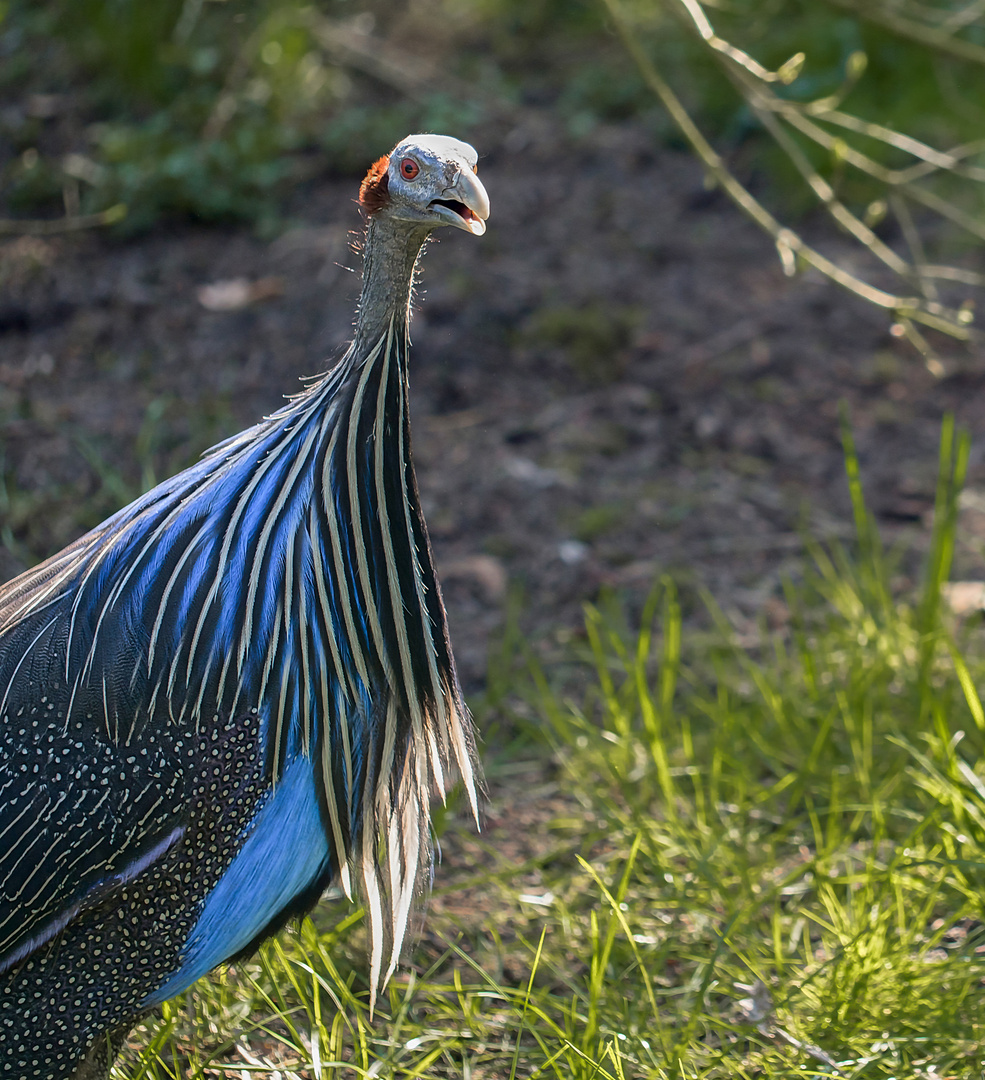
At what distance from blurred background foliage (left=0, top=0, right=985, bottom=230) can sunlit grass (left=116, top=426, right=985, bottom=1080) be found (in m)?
2.50

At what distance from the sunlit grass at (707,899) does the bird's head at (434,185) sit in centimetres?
102

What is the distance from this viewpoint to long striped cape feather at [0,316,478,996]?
1.65 m

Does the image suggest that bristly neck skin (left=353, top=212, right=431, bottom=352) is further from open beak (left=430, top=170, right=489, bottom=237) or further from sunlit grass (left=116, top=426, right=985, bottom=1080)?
sunlit grass (left=116, top=426, right=985, bottom=1080)

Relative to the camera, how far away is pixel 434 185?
64.1 inches

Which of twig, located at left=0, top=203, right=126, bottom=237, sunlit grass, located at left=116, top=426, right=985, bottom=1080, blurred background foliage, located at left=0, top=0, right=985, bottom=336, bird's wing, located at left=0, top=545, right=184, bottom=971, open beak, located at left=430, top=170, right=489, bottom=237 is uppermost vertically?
blurred background foliage, located at left=0, top=0, right=985, bottom=336

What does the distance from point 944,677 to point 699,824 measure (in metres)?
0.75

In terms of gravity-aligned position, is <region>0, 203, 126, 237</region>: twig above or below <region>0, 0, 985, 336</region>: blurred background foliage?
below

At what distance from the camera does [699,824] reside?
2443mm

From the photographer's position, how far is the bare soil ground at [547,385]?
3.34 metres

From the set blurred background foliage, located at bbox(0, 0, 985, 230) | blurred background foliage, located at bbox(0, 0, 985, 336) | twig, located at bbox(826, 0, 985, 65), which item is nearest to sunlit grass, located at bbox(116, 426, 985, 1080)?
twig, located at bbox(826, 0, 985, 65)

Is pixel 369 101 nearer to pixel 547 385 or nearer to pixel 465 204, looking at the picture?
pixel 547 385

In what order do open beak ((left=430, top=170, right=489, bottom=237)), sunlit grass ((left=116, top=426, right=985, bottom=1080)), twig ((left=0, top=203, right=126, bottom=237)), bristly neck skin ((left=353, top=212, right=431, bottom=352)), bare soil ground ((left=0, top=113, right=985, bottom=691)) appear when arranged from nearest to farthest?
open beak ((left=430, top=170, right=489, bottom=237)), bristly neck skin ((left=353, top=212, right=431, bottom=352)), sunlit grass ((left=116, top=426, right=985, bottom=1080)), twig ((left=0, top=203, right=126, bottom=237)), bare soil ground ((left=0, top=113, right=985, bottom=691))

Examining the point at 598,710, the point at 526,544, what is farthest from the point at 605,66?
the point at 598,710

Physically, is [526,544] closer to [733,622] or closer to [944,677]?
[733,622]
